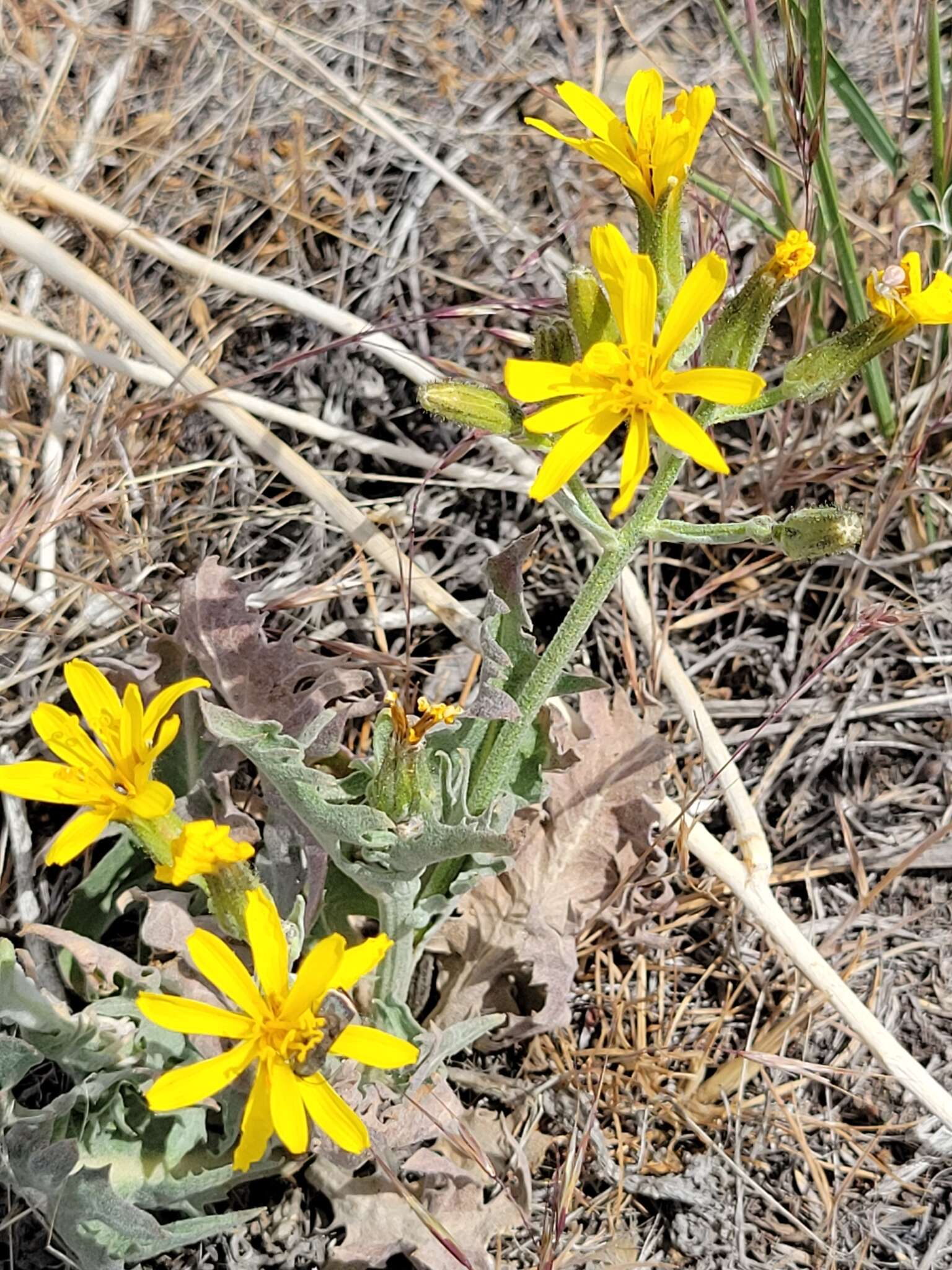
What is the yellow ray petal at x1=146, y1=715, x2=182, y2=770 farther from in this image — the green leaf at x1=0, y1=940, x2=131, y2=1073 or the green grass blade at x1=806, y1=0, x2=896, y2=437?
the green grass blade at x1=806, y1=0, x2=896, y2=437

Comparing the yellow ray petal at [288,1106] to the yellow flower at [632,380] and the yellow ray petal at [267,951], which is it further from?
the yellow flower at [632,380]

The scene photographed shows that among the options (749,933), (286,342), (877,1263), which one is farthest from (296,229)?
(877,1263)

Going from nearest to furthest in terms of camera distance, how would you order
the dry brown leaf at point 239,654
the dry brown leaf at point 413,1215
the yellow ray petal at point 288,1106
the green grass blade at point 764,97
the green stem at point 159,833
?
the yellow ray petal at point 288,1106
the green stem at point 159,833
the dry brown leaf at point 413,1215
the dry brown leaf at point 239,654
the green grass blade at point 764,97

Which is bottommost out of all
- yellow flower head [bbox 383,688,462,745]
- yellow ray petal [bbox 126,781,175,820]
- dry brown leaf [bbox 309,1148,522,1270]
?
dry brown leaf [bbox 309,1148,522,1270]

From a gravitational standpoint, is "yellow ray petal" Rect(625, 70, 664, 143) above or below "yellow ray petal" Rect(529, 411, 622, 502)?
above

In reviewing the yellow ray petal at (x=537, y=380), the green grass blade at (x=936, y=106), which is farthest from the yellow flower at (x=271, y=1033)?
the green grass blade at (x=936, y=106)

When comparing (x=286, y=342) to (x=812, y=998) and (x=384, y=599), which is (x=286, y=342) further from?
(x=812, y=998)

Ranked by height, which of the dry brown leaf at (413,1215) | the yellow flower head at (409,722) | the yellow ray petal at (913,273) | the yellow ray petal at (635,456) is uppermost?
the yellow ray petal at (913,273)

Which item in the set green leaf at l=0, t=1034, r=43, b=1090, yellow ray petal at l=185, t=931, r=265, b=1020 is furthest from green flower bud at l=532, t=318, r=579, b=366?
green leaf at l=0, t=1034, r=43, b=1090
